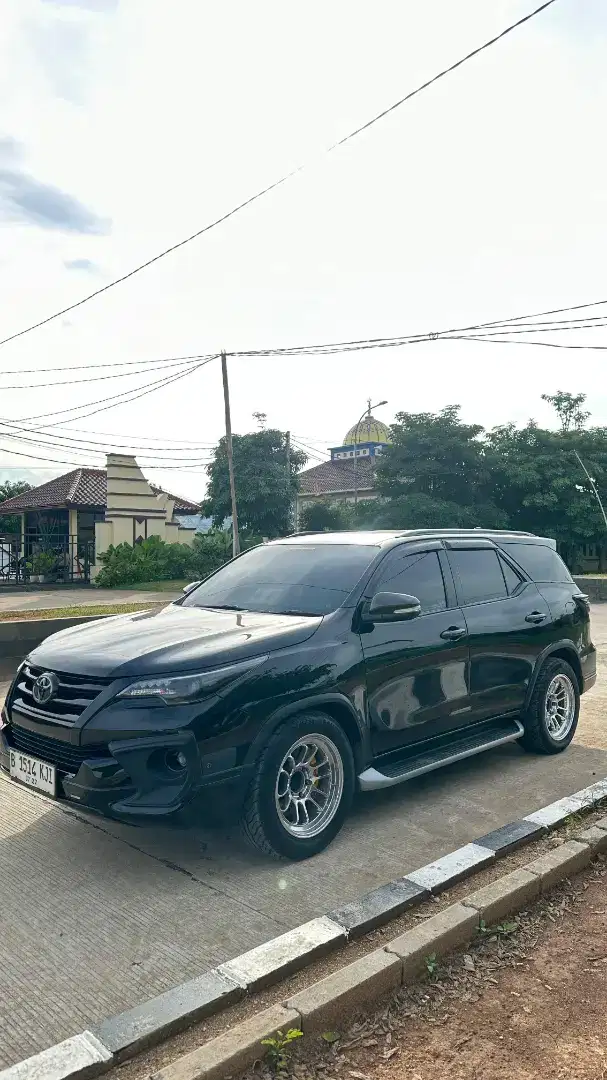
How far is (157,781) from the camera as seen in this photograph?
3.42 meters

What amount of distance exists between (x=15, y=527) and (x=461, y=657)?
42.3 meters

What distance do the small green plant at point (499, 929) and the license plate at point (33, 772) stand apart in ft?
6.69

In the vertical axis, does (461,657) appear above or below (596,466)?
below

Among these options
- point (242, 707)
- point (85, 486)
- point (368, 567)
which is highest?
point (85, 486)

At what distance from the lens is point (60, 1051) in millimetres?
2355

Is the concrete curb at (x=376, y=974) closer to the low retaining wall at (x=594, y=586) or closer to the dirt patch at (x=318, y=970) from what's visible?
the dirt patch at (x=318, y=970)

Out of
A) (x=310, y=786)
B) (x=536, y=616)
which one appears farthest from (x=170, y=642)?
(x=536, y=616)

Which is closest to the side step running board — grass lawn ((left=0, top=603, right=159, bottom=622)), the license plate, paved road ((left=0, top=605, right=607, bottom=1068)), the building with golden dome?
paved road ((left=0, top=605, right=607, bottom=1068))

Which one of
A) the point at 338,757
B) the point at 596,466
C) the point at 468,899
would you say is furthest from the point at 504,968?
the point at 596,466

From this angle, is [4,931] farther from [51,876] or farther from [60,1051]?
[60,1051]

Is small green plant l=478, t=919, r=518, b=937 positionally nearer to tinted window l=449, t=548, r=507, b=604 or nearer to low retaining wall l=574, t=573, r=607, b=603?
tinted window l=449, t=548, r=507, b=604

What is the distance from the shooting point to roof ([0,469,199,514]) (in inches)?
1368

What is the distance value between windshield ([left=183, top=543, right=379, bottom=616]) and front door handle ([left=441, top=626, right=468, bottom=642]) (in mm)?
678

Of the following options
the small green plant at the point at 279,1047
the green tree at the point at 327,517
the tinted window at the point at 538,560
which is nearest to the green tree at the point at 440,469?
the green tree at the point at 327,517
